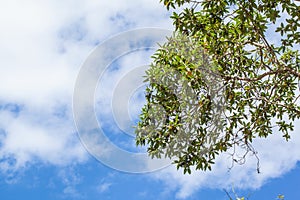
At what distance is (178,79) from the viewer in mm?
8758

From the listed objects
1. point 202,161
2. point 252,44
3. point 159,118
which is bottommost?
point 202,161

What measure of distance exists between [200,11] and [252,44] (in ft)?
4.40

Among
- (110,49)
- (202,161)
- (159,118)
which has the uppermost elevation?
(110,49)

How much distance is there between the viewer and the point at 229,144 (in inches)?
372

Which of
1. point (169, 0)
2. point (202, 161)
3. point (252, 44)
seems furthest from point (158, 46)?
point (202, 161)

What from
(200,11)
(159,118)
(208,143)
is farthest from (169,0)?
(208,143)

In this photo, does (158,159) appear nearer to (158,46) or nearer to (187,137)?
(187,137)

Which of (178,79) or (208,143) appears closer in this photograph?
(178,79)

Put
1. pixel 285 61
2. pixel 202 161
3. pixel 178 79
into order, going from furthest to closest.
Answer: pixel 285 61 → pixel 202 161 → pixel 178 79

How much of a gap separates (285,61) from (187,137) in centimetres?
301

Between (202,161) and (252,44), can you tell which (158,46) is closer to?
(252,44)

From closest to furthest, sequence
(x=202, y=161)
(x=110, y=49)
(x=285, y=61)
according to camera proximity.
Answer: (x=202, y=161) → (x=285, y=61) → (x=110, y=49)

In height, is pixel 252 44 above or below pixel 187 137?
above

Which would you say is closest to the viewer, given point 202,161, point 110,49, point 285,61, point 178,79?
point 178,79
